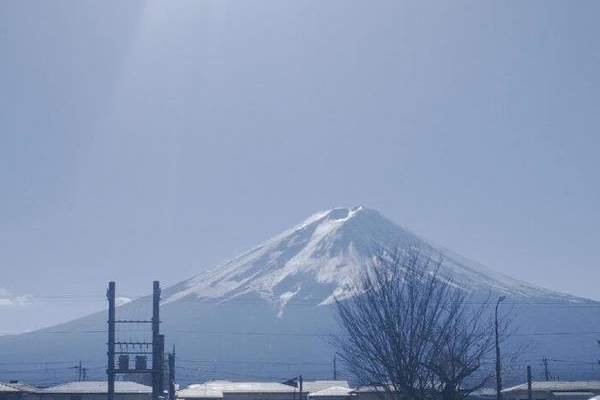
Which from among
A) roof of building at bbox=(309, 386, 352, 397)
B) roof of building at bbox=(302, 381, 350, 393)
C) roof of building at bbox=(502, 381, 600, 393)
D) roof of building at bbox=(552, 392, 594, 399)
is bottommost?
roof of building at bbox=(552, 392, 594, 399)

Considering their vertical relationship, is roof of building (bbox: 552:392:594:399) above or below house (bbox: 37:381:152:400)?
below

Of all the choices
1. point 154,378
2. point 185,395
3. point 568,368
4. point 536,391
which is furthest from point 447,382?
point 568,368

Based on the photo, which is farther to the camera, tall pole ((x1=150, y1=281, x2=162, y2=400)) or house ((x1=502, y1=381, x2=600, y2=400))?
house ((x1=502, y1=381, x2=600, y2=400))

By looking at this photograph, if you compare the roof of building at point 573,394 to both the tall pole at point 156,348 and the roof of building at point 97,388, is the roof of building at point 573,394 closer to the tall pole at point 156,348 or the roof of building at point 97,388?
the roof of building at point 97,388

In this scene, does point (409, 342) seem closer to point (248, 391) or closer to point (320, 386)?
point (248, 391)

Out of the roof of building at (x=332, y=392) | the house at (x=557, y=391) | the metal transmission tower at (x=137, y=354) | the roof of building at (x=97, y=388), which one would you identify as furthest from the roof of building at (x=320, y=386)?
the metal transmission tower at (x=137, y=354)

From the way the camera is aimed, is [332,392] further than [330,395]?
Yes

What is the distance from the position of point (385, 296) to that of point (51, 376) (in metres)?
168

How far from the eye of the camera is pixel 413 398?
25062 millimetres

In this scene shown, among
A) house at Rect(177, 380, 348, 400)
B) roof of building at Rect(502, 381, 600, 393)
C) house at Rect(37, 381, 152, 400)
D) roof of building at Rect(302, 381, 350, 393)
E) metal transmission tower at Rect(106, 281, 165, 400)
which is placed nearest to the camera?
metal transmission tower at Rect(106, 281, 165, 400)

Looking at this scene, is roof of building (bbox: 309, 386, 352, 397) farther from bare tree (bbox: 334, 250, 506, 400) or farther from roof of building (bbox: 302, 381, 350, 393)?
bare tree (bbox: 334, 250, 506, 400)

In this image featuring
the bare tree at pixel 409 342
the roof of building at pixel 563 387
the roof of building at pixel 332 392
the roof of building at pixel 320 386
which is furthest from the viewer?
the roof of building at pixel 320 386

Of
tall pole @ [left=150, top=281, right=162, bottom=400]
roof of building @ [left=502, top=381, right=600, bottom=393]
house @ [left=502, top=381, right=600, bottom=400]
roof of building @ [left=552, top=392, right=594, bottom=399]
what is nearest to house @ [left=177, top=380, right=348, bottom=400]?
house @ [left=502, top=381, right=600, bottom=400]

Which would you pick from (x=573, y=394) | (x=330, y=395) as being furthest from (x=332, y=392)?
(x=573, y=394)
